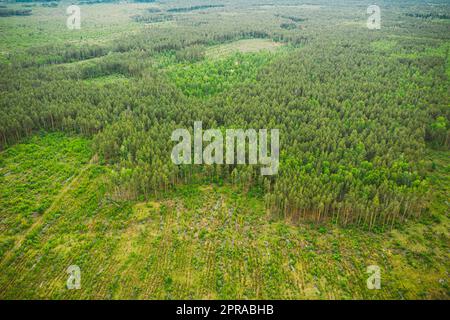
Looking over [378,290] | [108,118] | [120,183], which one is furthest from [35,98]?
[378,290]

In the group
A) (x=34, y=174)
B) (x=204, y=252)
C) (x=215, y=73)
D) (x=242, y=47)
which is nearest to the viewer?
(x=204, y=252)

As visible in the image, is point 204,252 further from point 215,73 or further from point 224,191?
point 215,73

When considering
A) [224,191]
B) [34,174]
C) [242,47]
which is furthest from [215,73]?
[34,174]

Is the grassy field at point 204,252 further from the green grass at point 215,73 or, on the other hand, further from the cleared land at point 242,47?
the cleared land at point 242,47

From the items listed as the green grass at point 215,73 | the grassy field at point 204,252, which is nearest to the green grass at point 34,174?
the grassy field at point 204,252

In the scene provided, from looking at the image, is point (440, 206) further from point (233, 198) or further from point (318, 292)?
point (233, 198)

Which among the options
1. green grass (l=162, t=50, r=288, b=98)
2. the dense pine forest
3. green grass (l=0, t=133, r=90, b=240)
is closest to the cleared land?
green grass (l=162, t=50, r=288, b=98)
